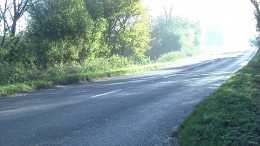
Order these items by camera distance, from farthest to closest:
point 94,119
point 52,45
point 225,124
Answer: point 52,45 → point 94,119 → point 225,124

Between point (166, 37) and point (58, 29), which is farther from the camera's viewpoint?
point (166, 37)

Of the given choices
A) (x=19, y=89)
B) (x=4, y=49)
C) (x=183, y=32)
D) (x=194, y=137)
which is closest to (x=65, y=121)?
(x=194, y=137)

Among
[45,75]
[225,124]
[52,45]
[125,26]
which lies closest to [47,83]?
[45,75]

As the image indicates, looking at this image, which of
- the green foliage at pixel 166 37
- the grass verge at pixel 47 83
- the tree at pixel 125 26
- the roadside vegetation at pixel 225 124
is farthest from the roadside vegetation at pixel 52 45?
the green foliage at pixel 166 37

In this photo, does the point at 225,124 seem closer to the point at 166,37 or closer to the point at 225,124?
the point at 225,124

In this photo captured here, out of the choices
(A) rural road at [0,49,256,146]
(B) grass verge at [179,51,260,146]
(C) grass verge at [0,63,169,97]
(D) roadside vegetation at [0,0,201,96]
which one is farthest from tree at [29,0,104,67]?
(B) grass verge at [179,51,260,146]

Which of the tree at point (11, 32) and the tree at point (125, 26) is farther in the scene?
the tree at point (125, 26)

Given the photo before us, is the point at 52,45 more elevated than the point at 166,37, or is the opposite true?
the point at 166,37

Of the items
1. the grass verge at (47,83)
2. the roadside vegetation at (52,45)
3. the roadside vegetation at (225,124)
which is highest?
the roadside vegetation at (52,45)

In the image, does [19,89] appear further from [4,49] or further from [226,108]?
[226,108]

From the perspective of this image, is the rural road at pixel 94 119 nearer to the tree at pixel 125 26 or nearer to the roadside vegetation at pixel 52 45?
the roadside vegetation at pixel 52 45

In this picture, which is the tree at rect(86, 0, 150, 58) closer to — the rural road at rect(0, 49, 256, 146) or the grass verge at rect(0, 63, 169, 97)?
the grass verge at rect(0, 63, 169, 97)

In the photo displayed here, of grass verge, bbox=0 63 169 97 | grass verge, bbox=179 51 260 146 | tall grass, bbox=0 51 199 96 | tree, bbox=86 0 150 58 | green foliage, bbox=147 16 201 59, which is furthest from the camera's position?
green foliage, bbox=147 16 201 59

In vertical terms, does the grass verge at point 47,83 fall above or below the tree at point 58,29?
below
